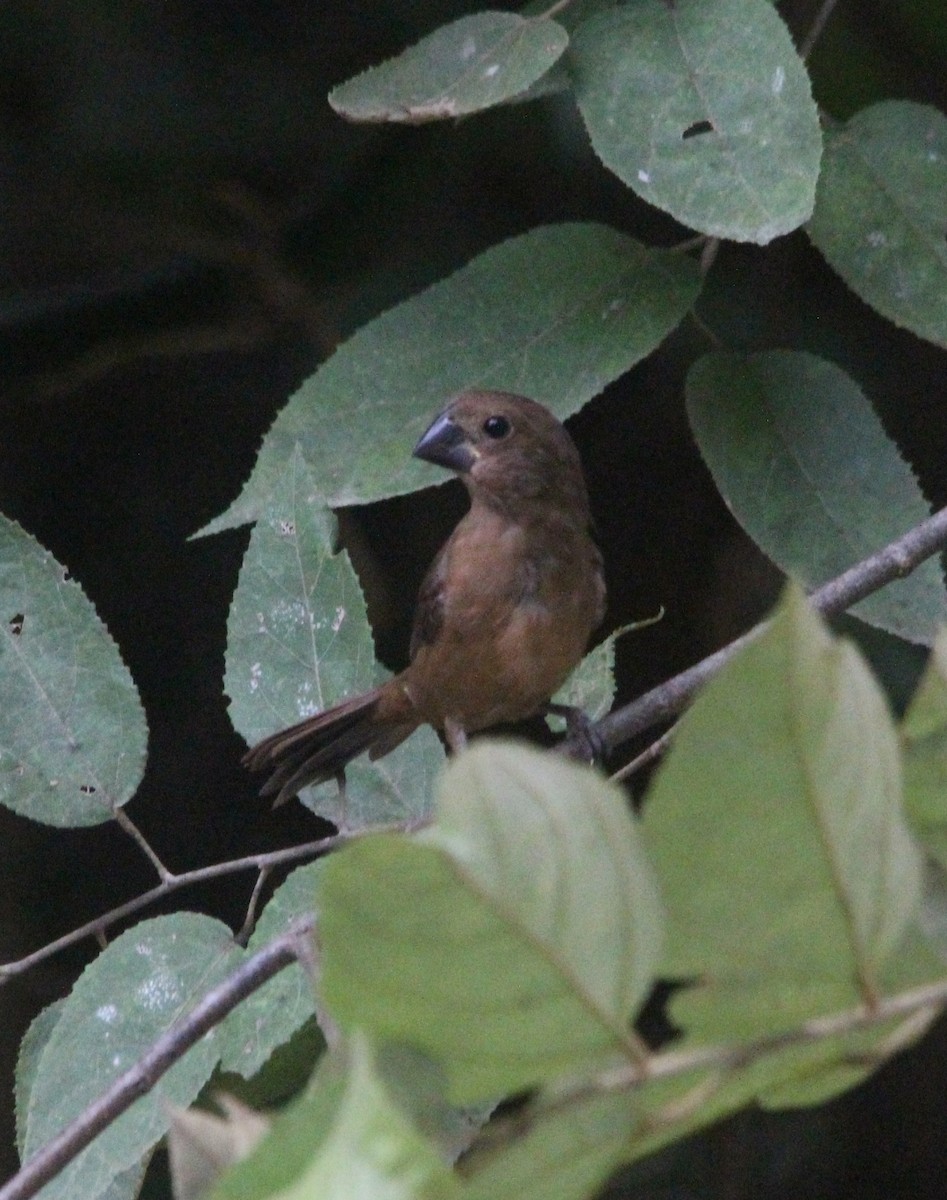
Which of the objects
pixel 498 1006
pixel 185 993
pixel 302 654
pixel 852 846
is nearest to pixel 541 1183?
pixel 498 1006

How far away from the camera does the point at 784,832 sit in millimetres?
668

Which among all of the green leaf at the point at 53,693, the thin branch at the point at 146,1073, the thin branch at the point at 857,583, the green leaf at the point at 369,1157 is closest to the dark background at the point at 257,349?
the thin branch at the point at 857,583

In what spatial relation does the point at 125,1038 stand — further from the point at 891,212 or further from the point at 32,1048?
the point at 891,212

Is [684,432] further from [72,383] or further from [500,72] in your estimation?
[500,72]

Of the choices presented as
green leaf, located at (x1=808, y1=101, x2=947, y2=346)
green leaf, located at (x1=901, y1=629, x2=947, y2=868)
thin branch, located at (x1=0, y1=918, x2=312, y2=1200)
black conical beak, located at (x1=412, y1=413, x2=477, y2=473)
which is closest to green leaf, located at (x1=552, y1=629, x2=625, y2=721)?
black conical beak, located at (x1=412, y1=413, x2=477, y2=473)

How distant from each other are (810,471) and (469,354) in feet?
1.44

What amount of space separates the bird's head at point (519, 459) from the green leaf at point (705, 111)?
779mm

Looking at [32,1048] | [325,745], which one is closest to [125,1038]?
[32,1048]

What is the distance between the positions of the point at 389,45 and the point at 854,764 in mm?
2665

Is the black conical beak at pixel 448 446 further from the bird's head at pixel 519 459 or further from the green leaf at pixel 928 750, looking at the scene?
the green leaf at pixel 928 750

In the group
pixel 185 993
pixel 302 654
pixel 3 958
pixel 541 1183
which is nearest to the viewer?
pixel 541 1183

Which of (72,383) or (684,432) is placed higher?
(72,383)

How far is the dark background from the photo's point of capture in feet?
10.2

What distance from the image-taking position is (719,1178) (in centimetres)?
323
